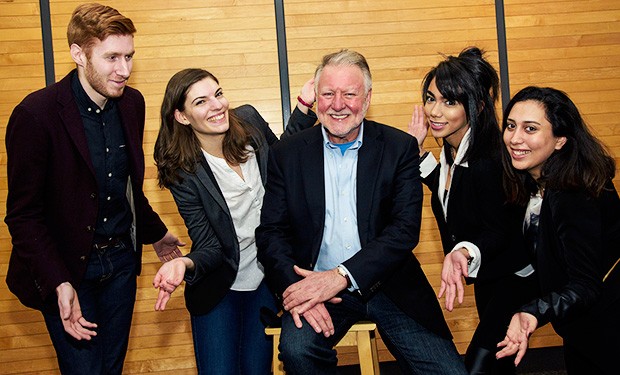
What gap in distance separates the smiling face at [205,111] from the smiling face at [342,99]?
15.4 inches

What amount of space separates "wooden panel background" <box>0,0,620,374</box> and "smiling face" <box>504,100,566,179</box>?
68.3 inches

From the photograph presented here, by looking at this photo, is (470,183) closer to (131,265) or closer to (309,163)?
(309,163)

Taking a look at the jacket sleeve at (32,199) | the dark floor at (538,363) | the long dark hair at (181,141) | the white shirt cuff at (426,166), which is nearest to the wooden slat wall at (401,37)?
the dark floor at (538,363)

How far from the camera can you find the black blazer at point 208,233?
2.71 meters

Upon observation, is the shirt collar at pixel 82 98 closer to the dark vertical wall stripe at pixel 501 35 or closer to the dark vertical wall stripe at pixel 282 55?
the dark vertical wall stripe at pixel 282 55

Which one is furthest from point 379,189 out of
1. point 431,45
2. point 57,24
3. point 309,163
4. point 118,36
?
point 57,24

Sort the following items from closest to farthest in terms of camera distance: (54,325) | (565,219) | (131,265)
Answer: (565,219)
(54,325)
(131,265)

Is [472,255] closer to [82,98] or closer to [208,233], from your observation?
[208,233]

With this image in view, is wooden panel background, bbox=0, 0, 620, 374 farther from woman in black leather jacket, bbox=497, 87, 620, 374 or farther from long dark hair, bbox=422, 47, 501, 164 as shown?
woman in black leather jacket, bbox=497, 87, 620, 374

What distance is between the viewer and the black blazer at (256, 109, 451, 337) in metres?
2.55

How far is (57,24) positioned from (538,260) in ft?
9.70

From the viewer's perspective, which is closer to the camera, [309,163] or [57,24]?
[309,163]

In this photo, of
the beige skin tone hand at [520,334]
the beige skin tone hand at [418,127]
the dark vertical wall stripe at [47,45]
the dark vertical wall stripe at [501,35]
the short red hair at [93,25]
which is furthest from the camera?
the dark vertical wall stripe at [501,35]

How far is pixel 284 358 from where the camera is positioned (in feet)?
8.01
